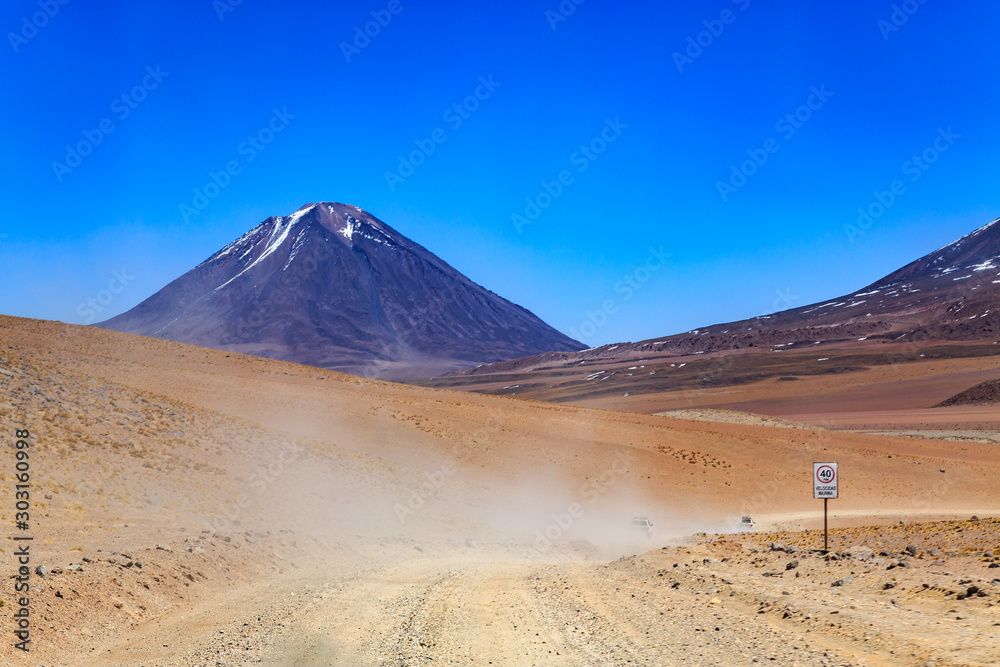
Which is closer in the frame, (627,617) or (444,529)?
(627,617)

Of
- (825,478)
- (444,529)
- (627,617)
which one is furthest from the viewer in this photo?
(444,529)

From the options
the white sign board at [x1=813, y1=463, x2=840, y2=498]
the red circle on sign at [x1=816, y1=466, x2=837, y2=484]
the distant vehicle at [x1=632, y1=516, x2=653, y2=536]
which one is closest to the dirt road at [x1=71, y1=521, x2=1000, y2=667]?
the white sign board at [x1=813, y1=463, x2=840, y2=498]

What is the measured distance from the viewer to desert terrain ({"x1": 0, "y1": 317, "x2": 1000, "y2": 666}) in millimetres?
8030

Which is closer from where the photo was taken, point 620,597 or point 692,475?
point 620,597

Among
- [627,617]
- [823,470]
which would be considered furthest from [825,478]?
[627,617]

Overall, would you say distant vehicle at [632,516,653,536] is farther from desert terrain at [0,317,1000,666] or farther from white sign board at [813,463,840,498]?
white sign board at [813,463,840,498]

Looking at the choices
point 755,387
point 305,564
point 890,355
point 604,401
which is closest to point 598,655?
point 305,564

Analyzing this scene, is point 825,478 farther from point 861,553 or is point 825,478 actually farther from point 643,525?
point 643,525

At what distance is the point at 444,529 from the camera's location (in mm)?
19984

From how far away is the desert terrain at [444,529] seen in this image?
803cm

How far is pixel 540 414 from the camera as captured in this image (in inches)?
1423

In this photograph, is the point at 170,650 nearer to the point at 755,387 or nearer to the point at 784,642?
the point at 784,642

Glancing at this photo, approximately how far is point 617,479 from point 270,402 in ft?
45.0

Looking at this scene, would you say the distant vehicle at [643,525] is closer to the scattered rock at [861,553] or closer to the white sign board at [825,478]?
the white sign board at [825,478]
